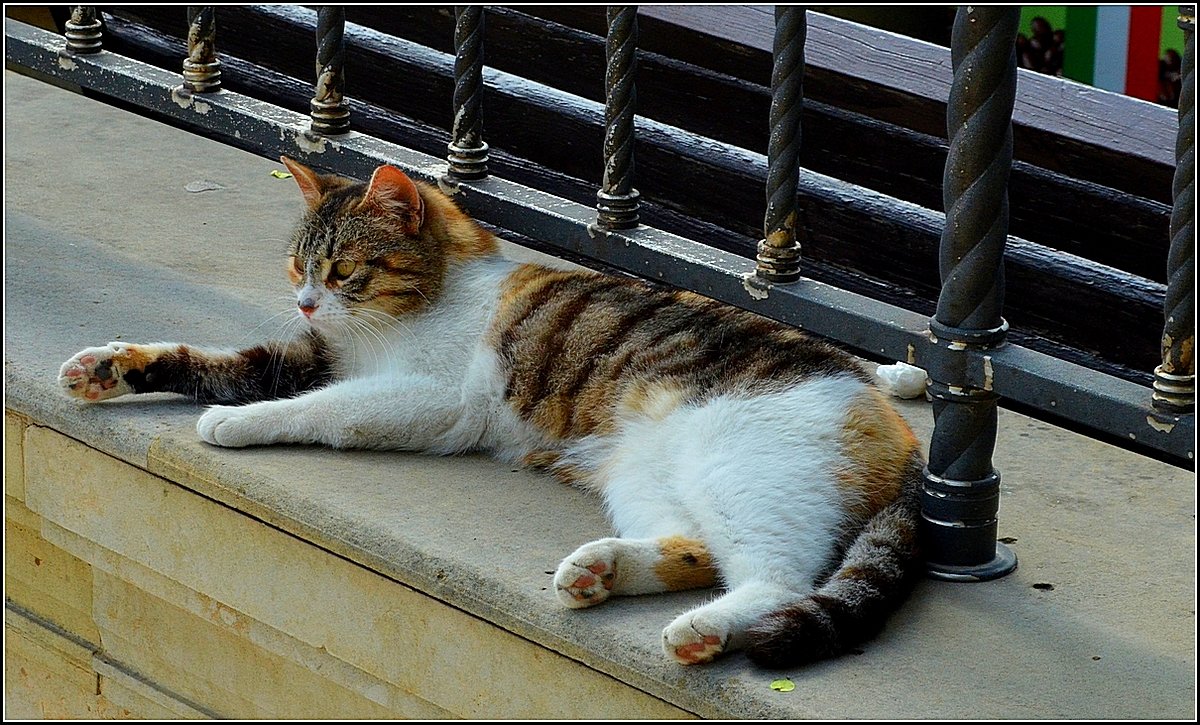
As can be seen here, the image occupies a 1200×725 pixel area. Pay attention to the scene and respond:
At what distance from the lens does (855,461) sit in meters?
2.03

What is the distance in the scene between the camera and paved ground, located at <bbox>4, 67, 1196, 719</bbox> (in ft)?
5.67

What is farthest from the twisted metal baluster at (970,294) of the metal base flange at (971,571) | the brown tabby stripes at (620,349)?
the brown tabby stripes at (620,349)

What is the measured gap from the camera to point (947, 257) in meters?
1.86

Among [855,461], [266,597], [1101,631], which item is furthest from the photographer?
[266,597]

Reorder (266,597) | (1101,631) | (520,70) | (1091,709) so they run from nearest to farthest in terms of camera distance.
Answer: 1. (1091,709)
2. (1101,631)
3. (266,597)
4. (520,70)

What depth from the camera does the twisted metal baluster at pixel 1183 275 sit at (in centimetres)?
163

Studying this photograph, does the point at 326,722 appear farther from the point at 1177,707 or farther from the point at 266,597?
the point at 1177,707

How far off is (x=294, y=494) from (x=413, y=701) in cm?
36

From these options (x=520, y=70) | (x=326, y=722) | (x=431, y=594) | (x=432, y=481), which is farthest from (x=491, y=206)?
(x=520, y=70)

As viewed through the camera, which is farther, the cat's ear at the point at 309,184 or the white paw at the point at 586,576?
the cat's ear at the point at 309,184

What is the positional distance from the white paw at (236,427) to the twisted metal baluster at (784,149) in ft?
2.73

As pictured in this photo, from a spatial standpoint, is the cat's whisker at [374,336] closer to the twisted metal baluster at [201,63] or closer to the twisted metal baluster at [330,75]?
the twisted metal baluster at [330,75]

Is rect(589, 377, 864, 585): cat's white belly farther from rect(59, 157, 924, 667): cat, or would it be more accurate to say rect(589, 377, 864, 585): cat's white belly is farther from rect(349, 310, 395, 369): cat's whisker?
rect(349, 310, 395, 369): cat's whisker

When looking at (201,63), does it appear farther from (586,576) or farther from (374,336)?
(586,576)
